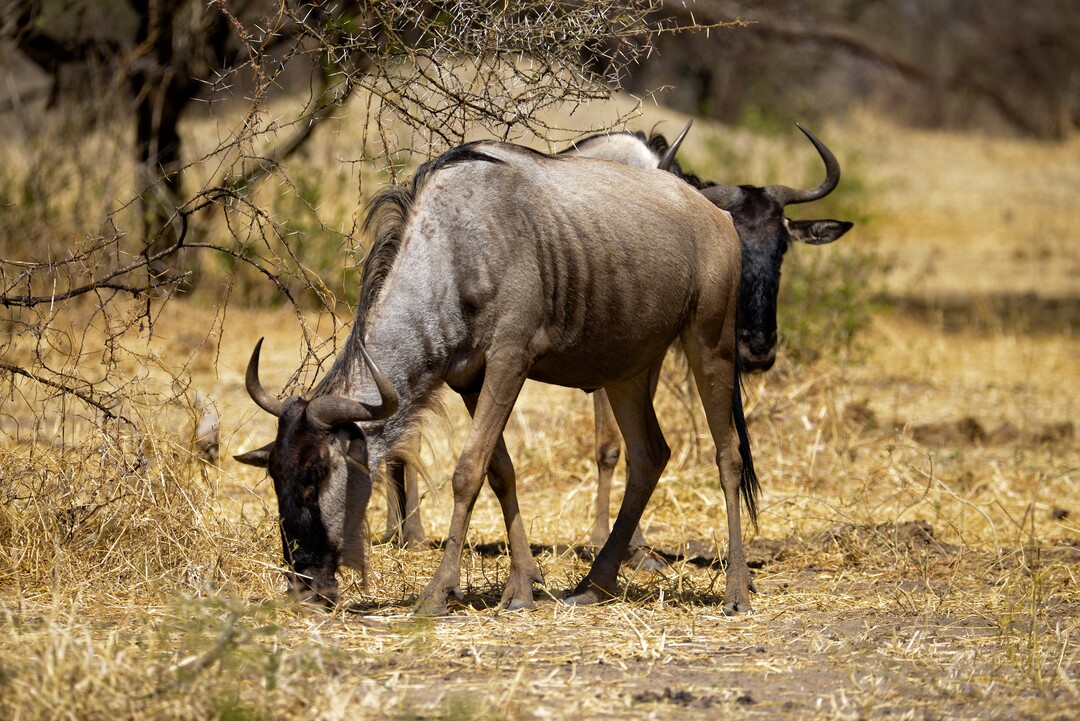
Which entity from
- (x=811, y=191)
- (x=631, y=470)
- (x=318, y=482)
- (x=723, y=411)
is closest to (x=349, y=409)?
(x=318, y=482)

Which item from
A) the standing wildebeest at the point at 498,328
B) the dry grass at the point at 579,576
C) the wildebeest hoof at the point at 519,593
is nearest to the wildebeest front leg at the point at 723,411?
the standing wildebeest at the point at 498,328

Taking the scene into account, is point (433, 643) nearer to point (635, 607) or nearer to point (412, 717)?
point (412, 717)

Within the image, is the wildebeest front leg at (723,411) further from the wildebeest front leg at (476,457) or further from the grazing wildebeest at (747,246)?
the wildebeest front leg at (476,457)

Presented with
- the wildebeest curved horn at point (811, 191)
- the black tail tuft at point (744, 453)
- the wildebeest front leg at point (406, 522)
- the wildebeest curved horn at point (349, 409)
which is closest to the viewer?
the wildebeest curved horn at point (349, 409)

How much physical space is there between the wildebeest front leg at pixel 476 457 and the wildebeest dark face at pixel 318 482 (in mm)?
351

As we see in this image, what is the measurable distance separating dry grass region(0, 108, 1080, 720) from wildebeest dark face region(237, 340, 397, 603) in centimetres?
15

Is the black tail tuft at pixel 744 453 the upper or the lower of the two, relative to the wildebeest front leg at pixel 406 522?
upper

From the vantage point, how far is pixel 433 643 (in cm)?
427

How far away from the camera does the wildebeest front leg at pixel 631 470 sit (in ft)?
17.3

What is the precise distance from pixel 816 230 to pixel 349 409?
131 inches

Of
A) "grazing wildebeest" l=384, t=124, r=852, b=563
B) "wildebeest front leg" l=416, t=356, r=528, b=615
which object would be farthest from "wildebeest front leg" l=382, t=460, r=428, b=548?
"wildebeest front leg" l=416, t=356, r=528, b=615

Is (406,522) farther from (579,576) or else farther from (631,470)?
(631,470)

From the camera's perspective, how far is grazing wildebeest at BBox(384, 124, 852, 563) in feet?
20.8

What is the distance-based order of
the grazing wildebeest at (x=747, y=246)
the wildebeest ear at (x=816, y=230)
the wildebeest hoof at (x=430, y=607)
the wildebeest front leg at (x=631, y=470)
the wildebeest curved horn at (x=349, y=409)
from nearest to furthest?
the wildebeest curved horn at (x=349, y=409)
the wildebeest hoof at (x=430, y=607)
the wildebeest front leg at (x=631, y=470)
the grazing wildebeest at (x=747, y=246)
the wildebeest ear at (x=816, y=230)
